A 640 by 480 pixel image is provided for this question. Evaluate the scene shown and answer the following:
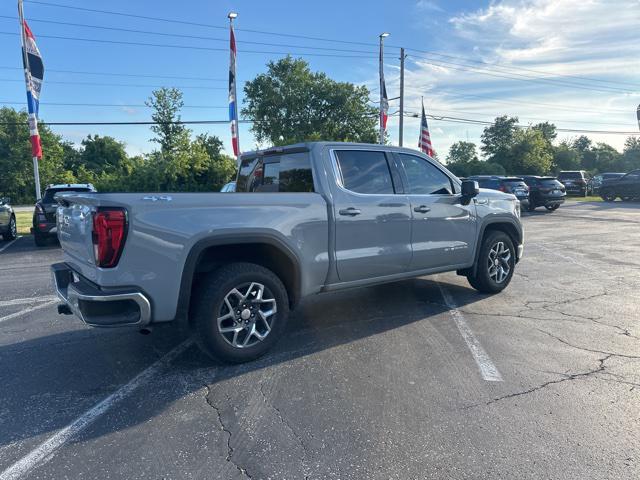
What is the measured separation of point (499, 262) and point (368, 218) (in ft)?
8.47

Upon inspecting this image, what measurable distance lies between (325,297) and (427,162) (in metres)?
2.24

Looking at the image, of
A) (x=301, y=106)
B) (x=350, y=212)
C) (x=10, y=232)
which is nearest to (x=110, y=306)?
(x=350, y=212)

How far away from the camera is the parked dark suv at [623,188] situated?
27438 millimetres

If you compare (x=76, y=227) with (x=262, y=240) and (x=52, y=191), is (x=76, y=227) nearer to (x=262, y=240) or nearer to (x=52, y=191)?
(x=262, y=240)

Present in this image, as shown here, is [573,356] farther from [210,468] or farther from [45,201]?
[45,201]

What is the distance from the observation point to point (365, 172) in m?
4.92

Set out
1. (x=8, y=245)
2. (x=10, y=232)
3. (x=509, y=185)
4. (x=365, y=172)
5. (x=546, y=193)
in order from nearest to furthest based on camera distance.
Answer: (x=365, y=172), (x=8, y=245), (x=10, y=232), (x=509, y=185), (x=546, y=193)

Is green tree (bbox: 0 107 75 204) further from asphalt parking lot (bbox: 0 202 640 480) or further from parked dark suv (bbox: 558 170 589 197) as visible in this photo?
asphalt parking lot (bbox: 0 202 640 480)

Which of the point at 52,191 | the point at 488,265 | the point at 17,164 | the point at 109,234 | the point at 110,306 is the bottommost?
the point at 488,265

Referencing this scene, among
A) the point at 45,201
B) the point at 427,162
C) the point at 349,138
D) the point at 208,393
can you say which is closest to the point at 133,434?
the point at 208,393

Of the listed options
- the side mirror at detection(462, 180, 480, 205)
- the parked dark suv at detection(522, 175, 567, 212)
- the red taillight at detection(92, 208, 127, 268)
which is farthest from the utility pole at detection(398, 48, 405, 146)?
the red taillight at detection(92, 208, 127, 268)

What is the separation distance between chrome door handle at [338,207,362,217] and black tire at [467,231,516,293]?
2271 millimetres

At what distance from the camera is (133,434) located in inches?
119

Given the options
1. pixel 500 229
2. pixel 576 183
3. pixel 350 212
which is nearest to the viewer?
pixel 350 212
